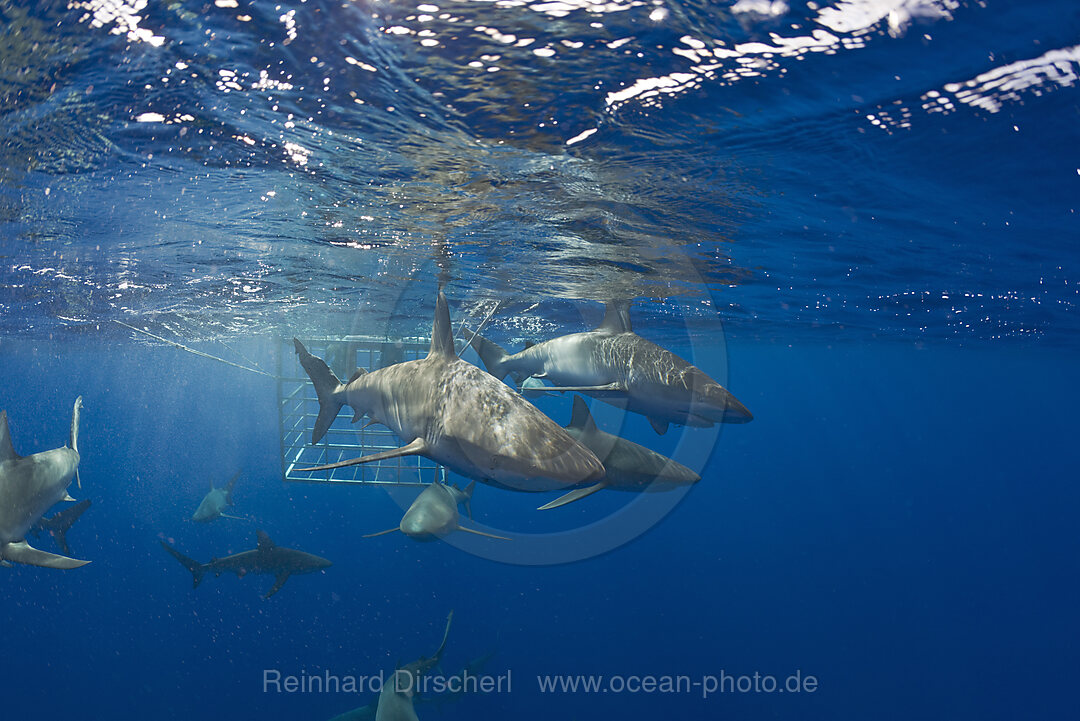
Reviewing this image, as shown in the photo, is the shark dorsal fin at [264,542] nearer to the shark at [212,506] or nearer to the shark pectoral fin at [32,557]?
the shark pectoral fin at [32,557]

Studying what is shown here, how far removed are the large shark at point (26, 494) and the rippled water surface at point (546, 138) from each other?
4.19 metres

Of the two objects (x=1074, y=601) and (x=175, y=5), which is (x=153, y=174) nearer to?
(x=175, y=5)

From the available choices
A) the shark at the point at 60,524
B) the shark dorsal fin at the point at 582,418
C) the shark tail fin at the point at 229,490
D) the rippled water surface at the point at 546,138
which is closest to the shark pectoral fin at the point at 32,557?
the shark at the point at 60,524

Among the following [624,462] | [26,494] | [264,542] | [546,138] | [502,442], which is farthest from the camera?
[264,542]

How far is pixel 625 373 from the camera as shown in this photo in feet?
21.0

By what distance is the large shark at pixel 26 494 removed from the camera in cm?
593

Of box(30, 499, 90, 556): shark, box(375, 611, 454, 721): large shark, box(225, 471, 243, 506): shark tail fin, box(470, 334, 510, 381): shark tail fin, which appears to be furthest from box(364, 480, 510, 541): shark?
box(225, 471, 243, 506): shark tail fin

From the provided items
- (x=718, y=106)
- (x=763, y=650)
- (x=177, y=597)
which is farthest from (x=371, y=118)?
(x=177, y=597)

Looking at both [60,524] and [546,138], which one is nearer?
[546,138]

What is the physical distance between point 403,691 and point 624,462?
16.9 ft

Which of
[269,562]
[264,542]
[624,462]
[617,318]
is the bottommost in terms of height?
[269,562]

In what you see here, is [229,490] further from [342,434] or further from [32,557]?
[32,557]

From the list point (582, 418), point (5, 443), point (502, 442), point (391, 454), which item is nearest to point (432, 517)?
point (582, 418)

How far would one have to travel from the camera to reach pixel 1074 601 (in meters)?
84.2
